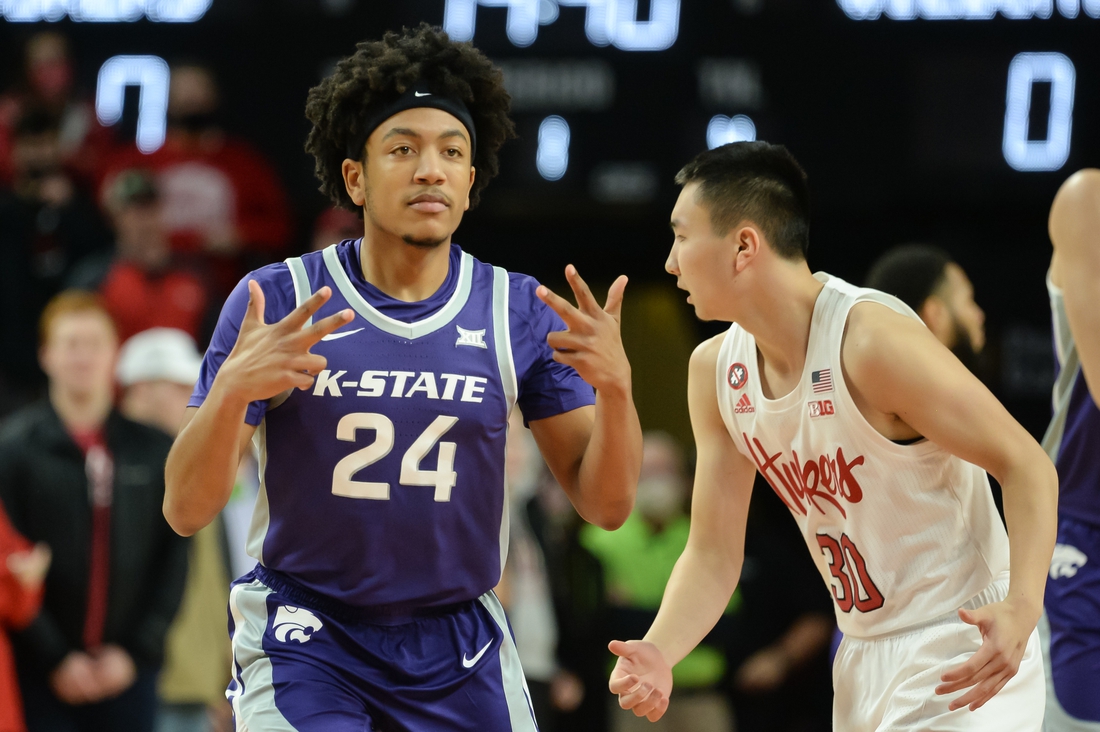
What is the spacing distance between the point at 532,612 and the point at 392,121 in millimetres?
4291

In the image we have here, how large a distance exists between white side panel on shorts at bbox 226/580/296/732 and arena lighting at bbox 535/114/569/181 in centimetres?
583

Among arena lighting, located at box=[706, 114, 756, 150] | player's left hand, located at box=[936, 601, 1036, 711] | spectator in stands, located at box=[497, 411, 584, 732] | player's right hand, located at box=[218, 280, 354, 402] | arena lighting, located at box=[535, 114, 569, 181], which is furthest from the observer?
arena lighting, located at box=[535, 114, 569, 181]

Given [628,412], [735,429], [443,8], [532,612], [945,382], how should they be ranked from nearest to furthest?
[945,382] → [628,412] → [735,429] → [532,612] → [443,8]

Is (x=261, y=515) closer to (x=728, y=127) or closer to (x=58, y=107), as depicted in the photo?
(x=728, y=127)

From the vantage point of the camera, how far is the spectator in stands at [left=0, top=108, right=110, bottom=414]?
29.5 ft

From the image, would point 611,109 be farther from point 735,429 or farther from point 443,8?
point 735,429

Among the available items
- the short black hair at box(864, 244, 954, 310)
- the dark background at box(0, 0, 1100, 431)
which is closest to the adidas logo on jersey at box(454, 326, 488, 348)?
the short black hair at box(864, 244, 954, 310)

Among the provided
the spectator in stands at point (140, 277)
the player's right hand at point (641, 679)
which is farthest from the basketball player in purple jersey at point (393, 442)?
the spectator in stands at point (140, 277)

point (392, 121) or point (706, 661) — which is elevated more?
point (392, 121)

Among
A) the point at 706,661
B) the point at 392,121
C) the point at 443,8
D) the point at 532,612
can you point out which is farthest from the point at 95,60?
the point at 392,121

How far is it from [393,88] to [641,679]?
5.64 ft

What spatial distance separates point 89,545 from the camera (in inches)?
257

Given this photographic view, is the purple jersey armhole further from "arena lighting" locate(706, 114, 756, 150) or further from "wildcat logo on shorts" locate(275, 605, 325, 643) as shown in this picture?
"arena lighting" locate(706, 114, 756, 150)

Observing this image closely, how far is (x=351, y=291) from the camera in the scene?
144 inches
